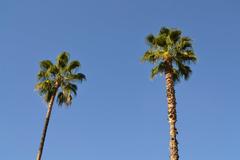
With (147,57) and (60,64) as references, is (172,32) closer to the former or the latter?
(147,57)

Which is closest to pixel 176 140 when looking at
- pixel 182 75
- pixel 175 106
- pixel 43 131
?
pixel 175 106

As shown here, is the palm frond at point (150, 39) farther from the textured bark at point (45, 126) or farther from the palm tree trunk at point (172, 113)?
the textured bark at point (45, 126)

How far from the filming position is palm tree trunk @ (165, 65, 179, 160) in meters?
27.2

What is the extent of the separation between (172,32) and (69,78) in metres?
10.3

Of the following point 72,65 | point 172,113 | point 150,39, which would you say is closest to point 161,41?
point 150,39

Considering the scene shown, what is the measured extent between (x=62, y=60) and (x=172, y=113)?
48.3ft

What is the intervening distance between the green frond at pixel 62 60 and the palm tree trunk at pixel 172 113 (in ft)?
38.6

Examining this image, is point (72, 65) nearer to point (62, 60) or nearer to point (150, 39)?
point (62, 60)

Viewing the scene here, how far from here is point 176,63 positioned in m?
33.4

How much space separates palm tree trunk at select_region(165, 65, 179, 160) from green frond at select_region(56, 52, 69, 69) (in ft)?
38.6

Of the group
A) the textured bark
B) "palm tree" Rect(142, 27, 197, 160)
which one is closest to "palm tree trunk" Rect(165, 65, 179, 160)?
"palm tree" Rect(142, 27, 197, 160)

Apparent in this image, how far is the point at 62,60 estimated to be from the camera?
40.6 meters

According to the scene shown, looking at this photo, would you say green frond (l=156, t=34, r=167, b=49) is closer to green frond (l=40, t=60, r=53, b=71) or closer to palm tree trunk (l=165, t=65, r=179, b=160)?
palm tree trunk (l=165, t=65, r=179, b=160)

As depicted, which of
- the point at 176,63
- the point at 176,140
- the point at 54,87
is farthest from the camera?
the point at 54,87
